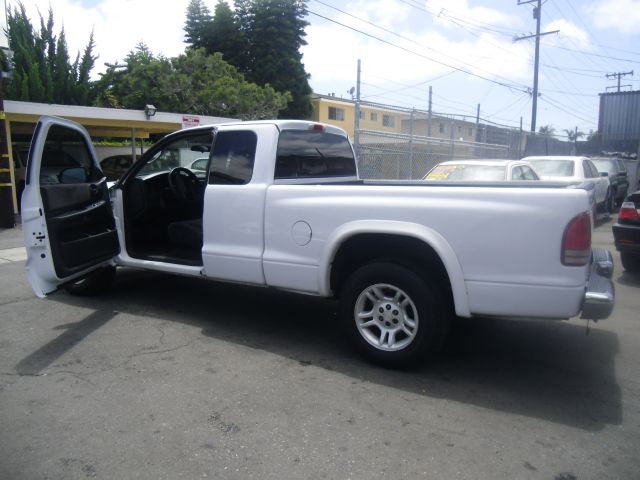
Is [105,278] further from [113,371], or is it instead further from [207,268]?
[113,371]

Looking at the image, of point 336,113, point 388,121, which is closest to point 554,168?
point 336,113

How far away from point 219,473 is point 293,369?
4.38 feet

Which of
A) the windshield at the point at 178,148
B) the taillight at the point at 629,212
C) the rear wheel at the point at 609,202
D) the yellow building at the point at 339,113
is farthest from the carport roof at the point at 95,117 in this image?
the yellow building at the point at 339,113

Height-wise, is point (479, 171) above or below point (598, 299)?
above

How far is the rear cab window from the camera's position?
15.2 ft

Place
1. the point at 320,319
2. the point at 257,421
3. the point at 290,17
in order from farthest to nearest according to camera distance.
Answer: the point at 290,17, the point at 320,319, the point at 257,421

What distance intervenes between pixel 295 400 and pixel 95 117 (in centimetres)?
Answer: 1250

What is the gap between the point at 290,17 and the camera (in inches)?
1348

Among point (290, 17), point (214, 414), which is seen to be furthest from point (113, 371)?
point (290, 17)

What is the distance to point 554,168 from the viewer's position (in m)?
11.8

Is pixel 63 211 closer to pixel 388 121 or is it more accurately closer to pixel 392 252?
pixel 392 252

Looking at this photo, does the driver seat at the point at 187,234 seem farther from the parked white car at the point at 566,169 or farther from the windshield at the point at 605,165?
the windshield at the point at 605,165

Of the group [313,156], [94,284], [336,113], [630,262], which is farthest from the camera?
[336,113]

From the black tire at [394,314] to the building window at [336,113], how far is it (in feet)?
144
